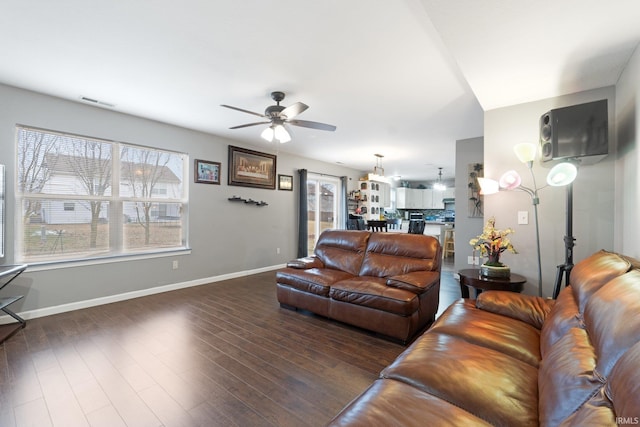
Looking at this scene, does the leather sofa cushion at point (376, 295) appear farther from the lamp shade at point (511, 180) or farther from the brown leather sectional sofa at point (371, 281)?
the lamp shade at point (511, 180)

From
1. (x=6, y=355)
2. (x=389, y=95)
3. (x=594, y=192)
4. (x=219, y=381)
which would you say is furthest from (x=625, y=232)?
(x=6, y=355)

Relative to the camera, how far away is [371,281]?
111 inches

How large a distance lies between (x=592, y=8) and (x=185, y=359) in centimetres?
351

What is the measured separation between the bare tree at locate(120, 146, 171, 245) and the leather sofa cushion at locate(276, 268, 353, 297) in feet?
7.57

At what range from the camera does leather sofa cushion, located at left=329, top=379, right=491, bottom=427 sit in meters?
0.92

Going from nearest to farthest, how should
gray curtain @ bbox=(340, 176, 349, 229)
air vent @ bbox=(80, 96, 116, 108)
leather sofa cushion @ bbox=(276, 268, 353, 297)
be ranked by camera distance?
leather sofa cushion @ bbox=(276, 268, 353, 297)
air vent @ bbox=(80, 96, 116, 108)
gray curtain @ bbox=(340, 176, 349, 229)

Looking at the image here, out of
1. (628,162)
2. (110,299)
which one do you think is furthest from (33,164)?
(628,162)

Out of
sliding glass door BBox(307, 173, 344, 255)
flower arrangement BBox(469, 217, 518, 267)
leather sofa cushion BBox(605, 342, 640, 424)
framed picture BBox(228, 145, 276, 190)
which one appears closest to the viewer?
leather sofa cushion BBox(605, 342, 640, 424)

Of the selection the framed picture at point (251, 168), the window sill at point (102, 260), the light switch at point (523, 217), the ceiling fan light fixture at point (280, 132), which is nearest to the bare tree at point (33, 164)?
the window sill at point (102, 260)

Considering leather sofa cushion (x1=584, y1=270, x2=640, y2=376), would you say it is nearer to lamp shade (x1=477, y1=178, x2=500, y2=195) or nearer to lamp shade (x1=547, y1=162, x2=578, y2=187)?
lamp shade (x1=547, y1=162, x2=578, y2=187)

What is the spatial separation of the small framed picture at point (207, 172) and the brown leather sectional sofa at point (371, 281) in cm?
220

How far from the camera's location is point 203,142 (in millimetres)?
4523

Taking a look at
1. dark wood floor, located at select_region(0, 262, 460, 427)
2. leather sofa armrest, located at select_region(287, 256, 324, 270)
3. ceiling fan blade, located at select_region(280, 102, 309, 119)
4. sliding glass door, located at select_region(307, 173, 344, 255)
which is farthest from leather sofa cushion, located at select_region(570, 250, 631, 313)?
sliding glass door, located at select_region(307, 173, 344, 255)

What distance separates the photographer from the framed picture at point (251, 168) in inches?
193
